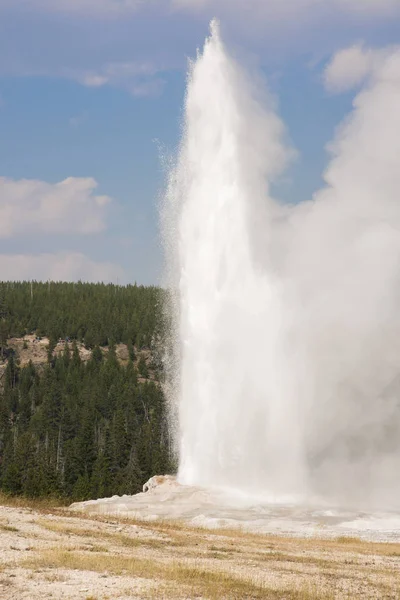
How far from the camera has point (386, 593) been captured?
13.8 metres

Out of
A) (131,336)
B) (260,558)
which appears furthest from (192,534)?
(131,336)

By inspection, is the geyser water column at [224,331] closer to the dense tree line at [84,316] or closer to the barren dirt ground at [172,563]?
the barren dirt ground at [172,563]

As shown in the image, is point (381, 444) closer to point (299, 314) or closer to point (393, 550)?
point (299, 314)

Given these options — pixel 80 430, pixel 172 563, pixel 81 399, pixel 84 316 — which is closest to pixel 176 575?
pixel 172 563

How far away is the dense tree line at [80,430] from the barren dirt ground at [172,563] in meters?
29.2

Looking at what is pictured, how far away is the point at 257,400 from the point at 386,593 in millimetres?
20173

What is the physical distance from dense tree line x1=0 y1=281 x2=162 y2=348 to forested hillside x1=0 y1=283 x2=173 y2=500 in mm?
187

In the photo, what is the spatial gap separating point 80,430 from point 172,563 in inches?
2546

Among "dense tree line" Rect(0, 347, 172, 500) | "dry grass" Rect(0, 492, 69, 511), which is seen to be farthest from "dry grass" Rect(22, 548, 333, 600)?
"dense tree line" Rect(0, 347, 172, 500)

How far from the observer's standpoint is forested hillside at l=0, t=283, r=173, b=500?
221 ft

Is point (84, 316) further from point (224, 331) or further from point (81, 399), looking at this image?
point (224, 331)

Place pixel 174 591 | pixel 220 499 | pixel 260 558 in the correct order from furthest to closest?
pixel 220 499 < pixel 260 558 < pixel 174 591

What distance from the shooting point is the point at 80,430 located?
78688 mm

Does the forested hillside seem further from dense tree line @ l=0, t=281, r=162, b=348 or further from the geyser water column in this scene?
the geyser water column
